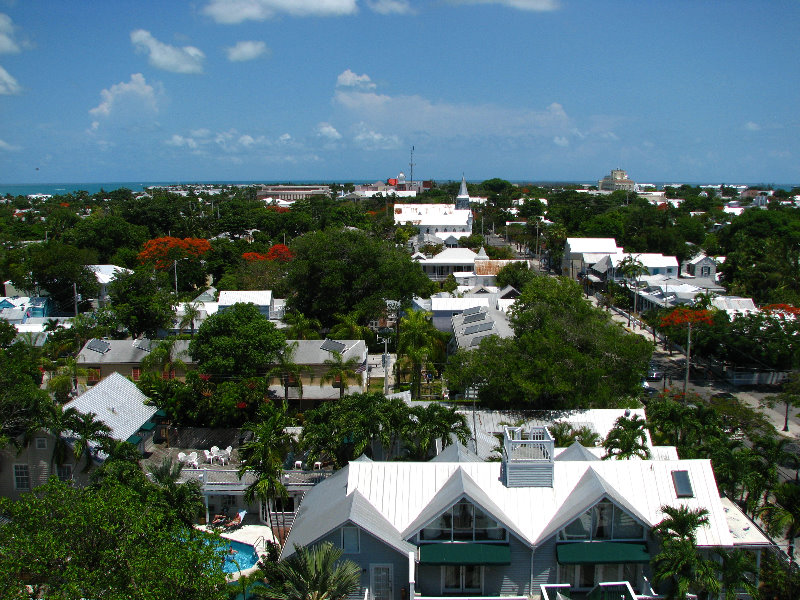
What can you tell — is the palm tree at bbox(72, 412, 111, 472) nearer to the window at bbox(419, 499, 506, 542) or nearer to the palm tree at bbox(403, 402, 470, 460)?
the palm tree at bbox(403, 402, 470, 460)

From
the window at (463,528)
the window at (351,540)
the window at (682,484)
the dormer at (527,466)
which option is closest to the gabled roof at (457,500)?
the window at (463,528)

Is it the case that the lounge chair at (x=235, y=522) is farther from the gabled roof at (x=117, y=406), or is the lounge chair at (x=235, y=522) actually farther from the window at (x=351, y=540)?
the window at (x=351, y=540)

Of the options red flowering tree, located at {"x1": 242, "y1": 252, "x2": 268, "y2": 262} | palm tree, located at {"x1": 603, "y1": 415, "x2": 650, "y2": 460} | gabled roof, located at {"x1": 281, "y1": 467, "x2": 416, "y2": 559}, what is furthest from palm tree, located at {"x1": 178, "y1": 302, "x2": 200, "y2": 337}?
palm tree, located at {"x1": 603, "y1": 415, "x2": 650, "y2": 460}

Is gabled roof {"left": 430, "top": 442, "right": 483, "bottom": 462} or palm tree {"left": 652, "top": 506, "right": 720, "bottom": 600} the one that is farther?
gabled roof {"left": 430, "top": 442, "right": 483, "bottom": 462}

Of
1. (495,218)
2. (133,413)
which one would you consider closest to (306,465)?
(133,413)

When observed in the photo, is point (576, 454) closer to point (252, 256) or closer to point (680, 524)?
point (680, 524)

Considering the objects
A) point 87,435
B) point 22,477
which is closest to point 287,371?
point 87,435
